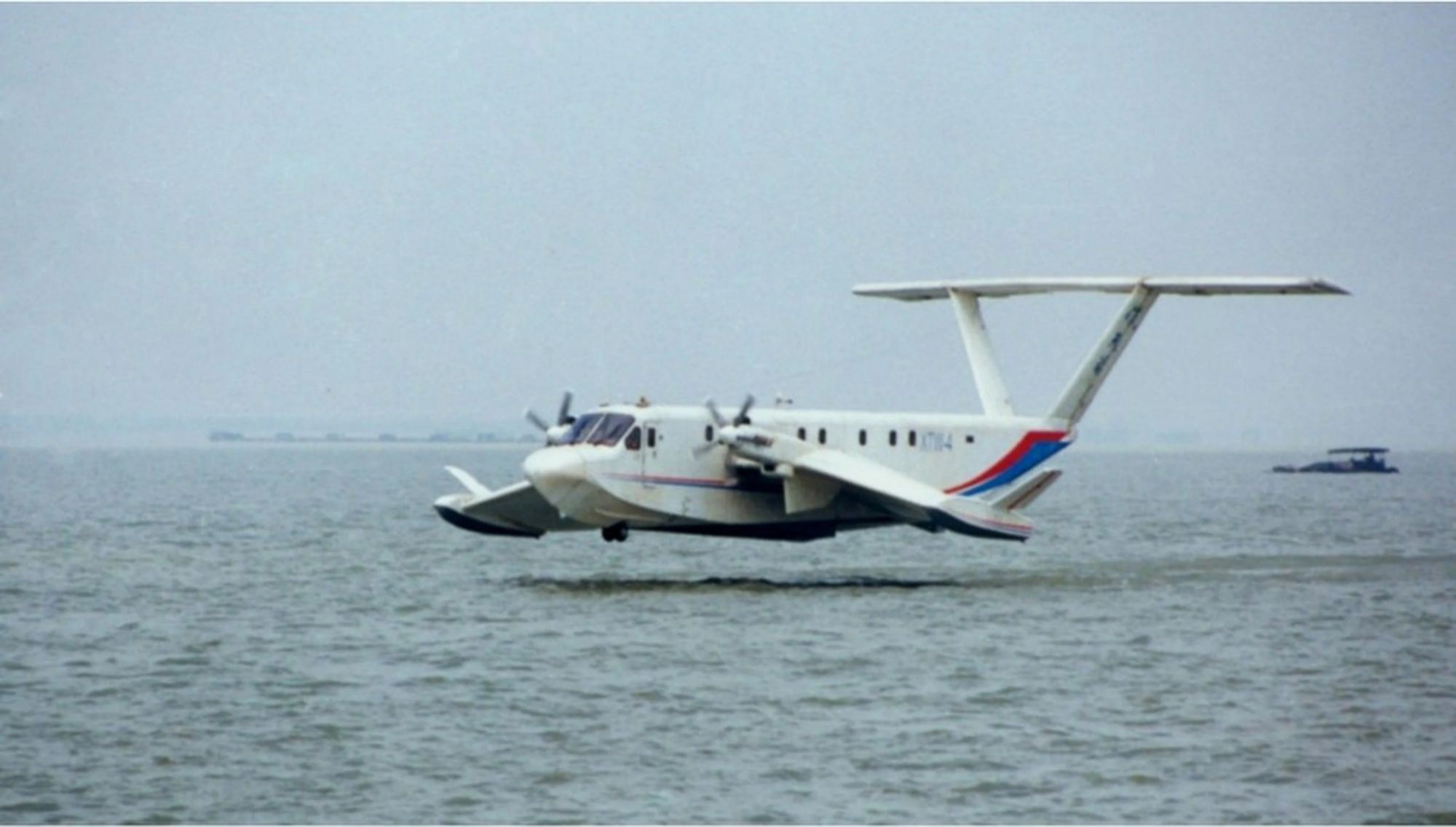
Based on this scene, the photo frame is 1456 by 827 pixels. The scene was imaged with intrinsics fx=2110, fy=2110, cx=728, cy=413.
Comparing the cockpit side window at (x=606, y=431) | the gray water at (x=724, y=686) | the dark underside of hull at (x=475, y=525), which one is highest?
the cockpit side window at (x=606, y=431)

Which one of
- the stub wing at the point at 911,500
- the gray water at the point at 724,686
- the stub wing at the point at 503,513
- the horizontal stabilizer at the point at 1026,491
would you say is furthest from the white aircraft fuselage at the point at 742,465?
the horizontal stabilizer at the point at 1026,491

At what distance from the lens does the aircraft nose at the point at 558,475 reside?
4400cm

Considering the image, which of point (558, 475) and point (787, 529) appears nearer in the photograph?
point (558, 475)

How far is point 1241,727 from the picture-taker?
28.2 m

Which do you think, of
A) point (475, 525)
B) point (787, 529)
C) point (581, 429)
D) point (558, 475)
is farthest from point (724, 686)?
point (475, 525)

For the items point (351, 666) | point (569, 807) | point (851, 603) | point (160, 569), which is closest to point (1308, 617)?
point (851, 603)

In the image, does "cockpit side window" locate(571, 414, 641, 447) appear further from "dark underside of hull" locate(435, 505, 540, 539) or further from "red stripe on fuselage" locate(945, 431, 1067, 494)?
"red stripe on fuselage" locate(945, 431, 1067, 494)

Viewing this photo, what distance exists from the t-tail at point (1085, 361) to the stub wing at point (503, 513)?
9.70 m

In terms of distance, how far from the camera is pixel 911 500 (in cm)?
4334

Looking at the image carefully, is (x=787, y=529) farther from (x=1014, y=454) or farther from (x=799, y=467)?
(x=1014, y=454)

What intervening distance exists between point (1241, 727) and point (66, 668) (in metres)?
17.8

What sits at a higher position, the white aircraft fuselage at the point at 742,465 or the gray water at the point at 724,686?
the white aircraft fuselage at the point at 742,465

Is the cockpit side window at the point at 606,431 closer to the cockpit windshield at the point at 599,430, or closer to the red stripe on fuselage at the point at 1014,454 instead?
the cockpit windshield at the point at 599,430

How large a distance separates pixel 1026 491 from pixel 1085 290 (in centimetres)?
805
